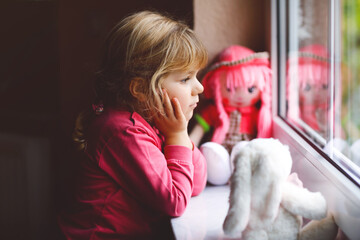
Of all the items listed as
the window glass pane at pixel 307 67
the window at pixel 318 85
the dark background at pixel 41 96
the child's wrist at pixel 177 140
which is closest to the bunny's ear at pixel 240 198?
the window at pixel 318 85

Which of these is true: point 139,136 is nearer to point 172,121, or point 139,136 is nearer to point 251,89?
point 172,121

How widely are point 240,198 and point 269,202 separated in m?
0.04

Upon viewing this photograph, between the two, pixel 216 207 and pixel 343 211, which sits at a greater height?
pixel 343 211

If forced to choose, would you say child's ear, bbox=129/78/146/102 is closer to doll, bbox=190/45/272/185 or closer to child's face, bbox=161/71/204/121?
child's face, bbox=161/71/204/121

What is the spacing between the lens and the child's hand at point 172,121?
0.85m

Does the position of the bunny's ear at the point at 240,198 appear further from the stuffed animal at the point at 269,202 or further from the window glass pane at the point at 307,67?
the window glass pane at the point at 307,67

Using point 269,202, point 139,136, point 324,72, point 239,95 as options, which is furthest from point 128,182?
point 324,72

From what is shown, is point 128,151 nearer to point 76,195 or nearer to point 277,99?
point 76,195

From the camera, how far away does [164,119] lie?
86 cm

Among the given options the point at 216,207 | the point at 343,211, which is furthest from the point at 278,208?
the point at 216,207

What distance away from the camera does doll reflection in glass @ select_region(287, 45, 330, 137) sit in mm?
1022

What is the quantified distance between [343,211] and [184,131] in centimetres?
39

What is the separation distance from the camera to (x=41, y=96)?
1.69 m

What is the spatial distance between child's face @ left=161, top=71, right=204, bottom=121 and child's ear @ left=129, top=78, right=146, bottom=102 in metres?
0.05
